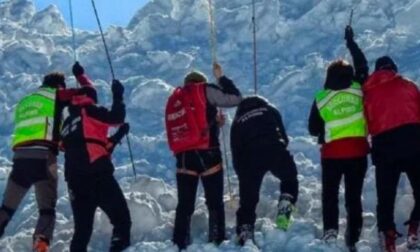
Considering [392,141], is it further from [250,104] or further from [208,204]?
[208,204]

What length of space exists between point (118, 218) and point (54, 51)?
1446 cm

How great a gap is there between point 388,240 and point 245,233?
4.11ft

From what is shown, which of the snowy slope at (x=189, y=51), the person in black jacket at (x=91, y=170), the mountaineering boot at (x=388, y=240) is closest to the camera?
the mountaineering boot at (x=388, y=240)

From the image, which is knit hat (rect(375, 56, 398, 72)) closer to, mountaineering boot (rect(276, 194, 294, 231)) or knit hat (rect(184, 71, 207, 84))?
mountaineering boot (rect(276, 194, 294, 231))

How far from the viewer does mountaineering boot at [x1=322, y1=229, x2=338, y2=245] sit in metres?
8.17

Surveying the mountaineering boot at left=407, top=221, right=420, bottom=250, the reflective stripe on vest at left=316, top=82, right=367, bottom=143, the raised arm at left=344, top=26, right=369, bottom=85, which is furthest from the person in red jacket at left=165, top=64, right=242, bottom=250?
the mountaineering boot at left=407, top=221, right=420, bottom=250

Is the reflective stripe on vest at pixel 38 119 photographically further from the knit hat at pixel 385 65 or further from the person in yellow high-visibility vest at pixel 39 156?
the knit hat at pixel 385 65

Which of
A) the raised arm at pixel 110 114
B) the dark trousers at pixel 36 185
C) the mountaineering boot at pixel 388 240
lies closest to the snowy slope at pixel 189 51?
the dark trousers at pixel 36 185

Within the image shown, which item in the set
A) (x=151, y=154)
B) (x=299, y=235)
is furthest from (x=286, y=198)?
(x=151, y=154)

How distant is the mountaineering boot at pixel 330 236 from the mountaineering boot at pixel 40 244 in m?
2.53

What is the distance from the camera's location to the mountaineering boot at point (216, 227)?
8633 millimetres

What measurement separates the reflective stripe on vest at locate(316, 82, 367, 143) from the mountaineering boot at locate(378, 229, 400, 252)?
3.02ft

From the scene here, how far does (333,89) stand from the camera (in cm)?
837

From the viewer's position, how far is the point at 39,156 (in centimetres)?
894
